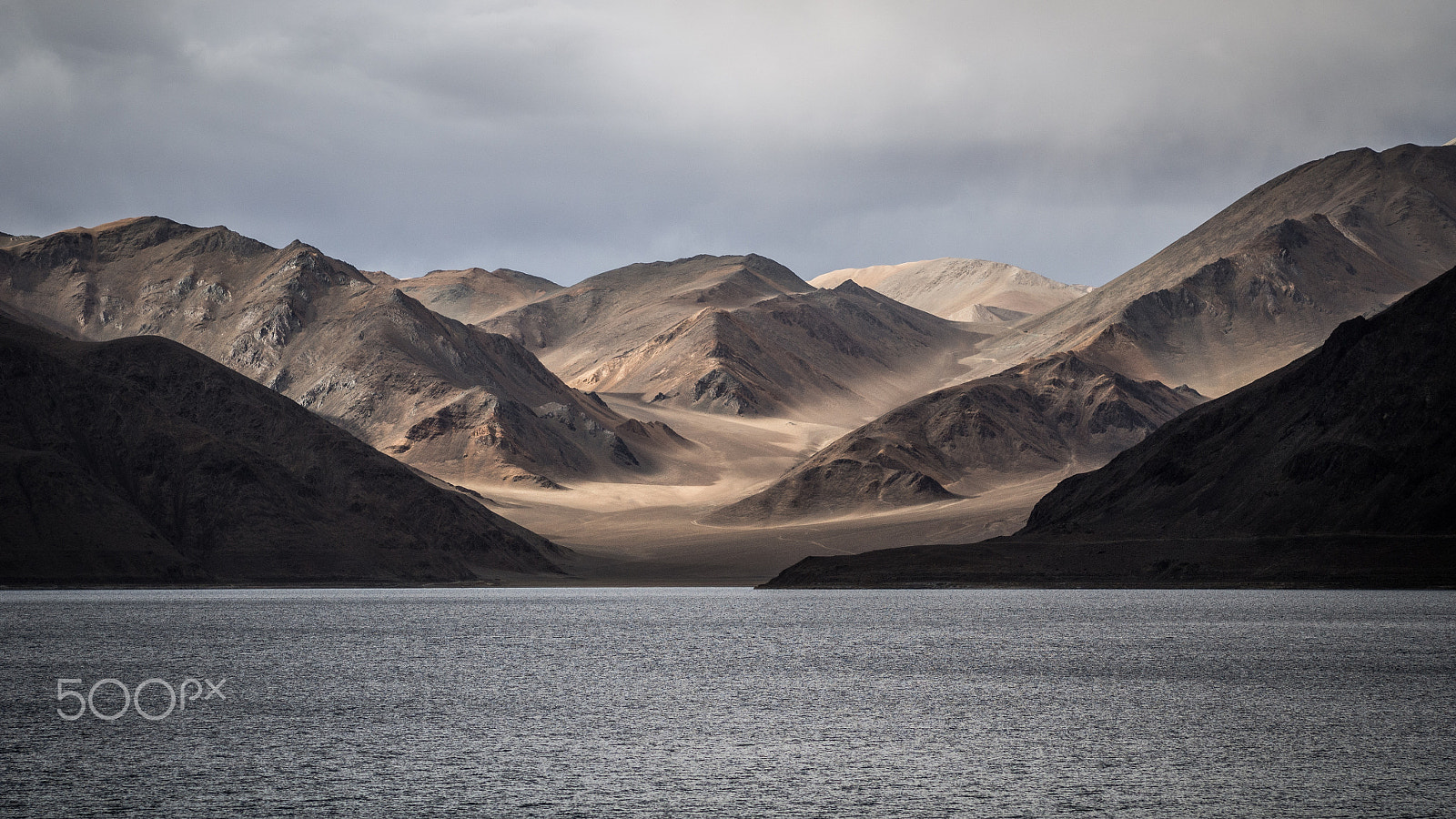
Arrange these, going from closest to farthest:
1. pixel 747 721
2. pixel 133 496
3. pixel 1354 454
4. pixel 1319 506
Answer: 1. pixel 747 721
2. pixel 1319 506
3. pixel 1354 454
4. pixel 133 496

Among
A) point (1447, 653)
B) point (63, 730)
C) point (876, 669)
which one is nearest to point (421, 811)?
A: point (63, 730)

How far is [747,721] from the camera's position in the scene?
5497 cm

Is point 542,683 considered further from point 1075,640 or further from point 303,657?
point 1075,640

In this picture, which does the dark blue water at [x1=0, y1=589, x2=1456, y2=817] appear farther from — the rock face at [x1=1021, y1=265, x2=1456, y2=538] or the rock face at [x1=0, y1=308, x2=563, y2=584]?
the rock face at [x1=1021, y1=265, x2=1456, y2=538]

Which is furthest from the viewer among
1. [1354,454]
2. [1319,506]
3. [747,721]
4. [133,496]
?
[133,496]

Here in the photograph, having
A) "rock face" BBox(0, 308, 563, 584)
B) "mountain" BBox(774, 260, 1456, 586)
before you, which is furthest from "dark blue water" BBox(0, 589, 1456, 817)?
"rock face" BBox(0, 308, 563, 584)

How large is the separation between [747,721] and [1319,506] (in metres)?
132

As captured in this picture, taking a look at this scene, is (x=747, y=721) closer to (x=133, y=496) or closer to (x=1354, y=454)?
(x=1354, y=454)

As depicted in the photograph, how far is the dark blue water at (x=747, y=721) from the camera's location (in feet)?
128

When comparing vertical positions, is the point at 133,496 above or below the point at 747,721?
above

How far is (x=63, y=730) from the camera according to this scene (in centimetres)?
5022

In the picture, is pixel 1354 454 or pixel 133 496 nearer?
pixel 1354 454

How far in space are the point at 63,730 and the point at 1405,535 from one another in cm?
14121

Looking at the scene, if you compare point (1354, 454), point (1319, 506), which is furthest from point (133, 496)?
point (1354, 454)
